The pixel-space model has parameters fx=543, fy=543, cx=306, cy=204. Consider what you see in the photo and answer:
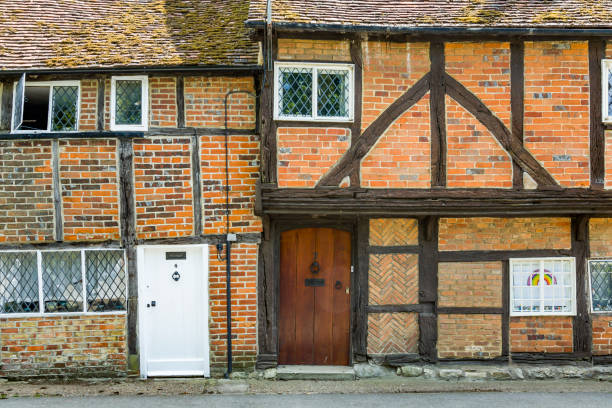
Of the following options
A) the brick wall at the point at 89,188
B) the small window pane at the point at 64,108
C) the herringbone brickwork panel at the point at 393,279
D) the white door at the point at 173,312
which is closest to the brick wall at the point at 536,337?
the herringbone brickwork panel at the point at 393,279

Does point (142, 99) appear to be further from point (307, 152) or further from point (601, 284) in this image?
point (601, 284)

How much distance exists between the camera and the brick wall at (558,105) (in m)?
7.95

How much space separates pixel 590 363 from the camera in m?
8.38

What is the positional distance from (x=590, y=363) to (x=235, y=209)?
5.96 meters

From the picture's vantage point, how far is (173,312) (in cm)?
833

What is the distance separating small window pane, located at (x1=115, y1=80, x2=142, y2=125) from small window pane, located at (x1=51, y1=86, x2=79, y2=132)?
0.64 metres

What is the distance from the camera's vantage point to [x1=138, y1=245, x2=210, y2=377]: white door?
27.1ft

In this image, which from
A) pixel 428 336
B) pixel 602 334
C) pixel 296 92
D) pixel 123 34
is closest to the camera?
pixel 296 92

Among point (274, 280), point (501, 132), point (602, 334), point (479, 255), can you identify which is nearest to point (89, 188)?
point (274, 280)

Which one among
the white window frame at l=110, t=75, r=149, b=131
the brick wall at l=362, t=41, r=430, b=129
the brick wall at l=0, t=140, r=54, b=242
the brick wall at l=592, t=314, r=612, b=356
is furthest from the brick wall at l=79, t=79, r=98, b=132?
the brick wall at l=592, t=314, r=612, b=356

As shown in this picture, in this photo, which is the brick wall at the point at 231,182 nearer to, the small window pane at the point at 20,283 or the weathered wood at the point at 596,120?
the small window pane at the point at 20,283

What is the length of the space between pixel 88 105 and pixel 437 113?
5189 millimetres

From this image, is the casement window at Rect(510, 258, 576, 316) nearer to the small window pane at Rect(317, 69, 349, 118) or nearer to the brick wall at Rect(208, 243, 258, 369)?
the small window pane at Rect(317, 69, 349, 118)

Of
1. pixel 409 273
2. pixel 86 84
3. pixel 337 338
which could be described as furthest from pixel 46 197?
pixel 409 273
